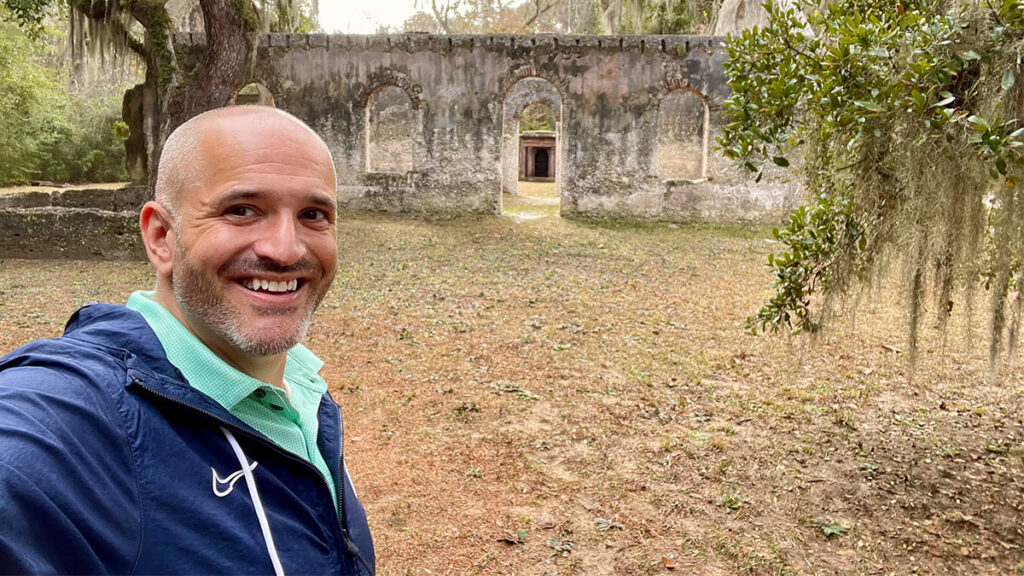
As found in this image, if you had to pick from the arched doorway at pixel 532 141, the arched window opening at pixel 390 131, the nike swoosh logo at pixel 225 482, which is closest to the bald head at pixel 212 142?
the nike swoosh logo at pixel 225 482

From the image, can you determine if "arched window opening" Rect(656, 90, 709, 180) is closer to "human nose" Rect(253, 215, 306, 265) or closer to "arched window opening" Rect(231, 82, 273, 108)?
"arched window opening" Rect(231, 82, 273, 108)

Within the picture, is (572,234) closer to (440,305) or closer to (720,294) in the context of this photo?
(720,294)

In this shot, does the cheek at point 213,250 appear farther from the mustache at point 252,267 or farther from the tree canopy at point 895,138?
the tree canopy at point 895,138

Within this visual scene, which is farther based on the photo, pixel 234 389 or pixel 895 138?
pixel 895 138

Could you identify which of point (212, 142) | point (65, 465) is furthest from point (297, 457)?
point (212, 142)

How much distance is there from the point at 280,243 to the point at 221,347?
24cm

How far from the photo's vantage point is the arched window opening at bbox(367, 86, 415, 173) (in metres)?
23.0

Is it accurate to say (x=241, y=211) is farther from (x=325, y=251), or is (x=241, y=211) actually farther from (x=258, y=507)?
(x=258, y=507)

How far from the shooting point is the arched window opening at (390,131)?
22953mm

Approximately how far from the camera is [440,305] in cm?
809

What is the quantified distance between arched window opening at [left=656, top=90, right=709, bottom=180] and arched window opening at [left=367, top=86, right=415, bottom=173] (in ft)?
27.8

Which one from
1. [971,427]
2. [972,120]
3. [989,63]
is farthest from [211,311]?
[971,427]

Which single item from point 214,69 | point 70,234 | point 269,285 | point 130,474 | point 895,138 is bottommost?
point 70,234

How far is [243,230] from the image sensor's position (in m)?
1.33
